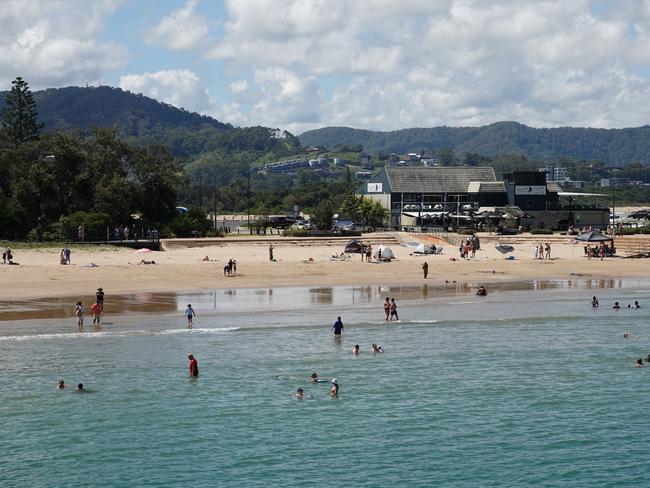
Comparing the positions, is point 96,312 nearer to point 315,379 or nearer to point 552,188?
point 315,379

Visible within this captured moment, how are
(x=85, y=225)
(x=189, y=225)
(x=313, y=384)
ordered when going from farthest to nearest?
(x=189, y=225) < (x=85, y=225) < (x=313, y=384)

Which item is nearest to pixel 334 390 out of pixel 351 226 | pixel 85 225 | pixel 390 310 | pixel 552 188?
pixel 390 310

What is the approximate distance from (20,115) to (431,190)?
4499 cm

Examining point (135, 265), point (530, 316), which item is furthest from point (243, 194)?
point (530, 316)

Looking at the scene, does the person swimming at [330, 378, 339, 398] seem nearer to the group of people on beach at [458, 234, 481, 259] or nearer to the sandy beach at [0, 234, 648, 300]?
the sandy beach at [0, 234, 648, 300]

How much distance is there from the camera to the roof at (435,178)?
102938 mm

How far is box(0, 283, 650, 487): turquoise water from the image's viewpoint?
71.7 feet

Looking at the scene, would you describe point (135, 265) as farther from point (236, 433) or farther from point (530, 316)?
point (236, 433)

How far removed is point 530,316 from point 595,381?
40.4 feet

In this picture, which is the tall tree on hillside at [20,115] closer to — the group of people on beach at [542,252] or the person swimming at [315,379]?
the group of people on beach at [542,252]

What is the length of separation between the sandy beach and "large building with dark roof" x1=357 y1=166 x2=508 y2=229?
28923 millimetres

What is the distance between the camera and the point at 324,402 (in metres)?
27.5

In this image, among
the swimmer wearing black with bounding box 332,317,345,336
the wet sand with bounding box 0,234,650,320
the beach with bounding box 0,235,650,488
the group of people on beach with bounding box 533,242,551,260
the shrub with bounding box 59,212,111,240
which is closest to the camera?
the beach with bounding box 0,235,650,488

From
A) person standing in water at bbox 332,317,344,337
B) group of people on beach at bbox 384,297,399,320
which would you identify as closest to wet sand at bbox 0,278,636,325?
group of people on beach at bbox 384,297,399,320
